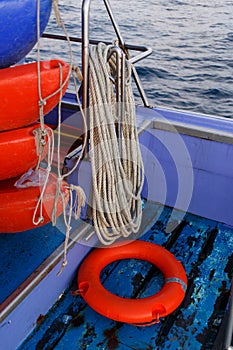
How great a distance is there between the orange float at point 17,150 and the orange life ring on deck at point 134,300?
2.13ft

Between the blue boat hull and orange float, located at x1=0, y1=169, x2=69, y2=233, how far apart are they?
511 mm

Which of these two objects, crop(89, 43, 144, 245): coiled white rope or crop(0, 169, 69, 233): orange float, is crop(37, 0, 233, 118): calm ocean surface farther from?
crop(0, 169, 69, 233): orange float

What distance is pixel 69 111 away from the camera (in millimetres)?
2799

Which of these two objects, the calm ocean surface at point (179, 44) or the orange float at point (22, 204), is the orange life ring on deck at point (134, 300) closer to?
the orange float at point (22, 204)

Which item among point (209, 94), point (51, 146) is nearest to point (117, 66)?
point (51, 146)

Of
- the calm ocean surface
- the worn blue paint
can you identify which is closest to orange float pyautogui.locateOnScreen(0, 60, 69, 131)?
the worn blue paint

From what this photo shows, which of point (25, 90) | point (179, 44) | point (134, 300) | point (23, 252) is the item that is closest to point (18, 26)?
point (25, 90)

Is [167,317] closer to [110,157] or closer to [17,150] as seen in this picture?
[110,157]

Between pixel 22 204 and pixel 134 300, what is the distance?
647mm

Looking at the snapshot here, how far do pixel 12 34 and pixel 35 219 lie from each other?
0.73 metres

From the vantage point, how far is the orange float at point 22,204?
1.74 metres

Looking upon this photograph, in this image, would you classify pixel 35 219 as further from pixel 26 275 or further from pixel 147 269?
pixel 147 269

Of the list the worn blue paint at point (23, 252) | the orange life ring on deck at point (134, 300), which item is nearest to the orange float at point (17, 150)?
the worn blue paint at point (23, 252)

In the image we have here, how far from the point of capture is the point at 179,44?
874 centimetres
